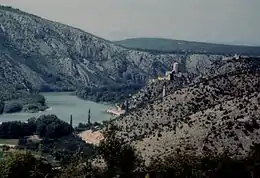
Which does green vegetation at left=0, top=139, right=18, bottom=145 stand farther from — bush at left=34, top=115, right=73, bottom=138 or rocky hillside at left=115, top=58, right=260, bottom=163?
rocky hillside at left=115, top=58, right=260, bottom=163

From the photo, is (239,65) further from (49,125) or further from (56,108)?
(56,108)

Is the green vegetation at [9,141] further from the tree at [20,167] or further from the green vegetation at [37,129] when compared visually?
the tree at [20,167]

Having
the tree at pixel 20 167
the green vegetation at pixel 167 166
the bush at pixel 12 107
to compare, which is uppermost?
the green vegetation at pixel 167 166

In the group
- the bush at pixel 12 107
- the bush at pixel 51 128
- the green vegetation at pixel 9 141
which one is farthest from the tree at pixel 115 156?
the bush at pixel 12 107

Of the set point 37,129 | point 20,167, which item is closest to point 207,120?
point 20,167

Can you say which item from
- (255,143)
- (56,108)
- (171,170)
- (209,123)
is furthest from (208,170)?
(56,108)
